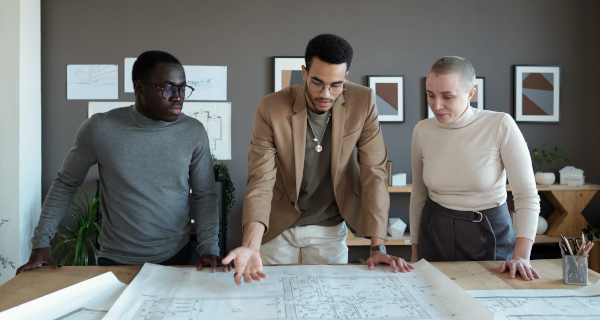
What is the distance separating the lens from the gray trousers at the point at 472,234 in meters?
1.48

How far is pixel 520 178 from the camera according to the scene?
1374mm

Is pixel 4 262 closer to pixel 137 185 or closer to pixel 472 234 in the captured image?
pixel 137 185

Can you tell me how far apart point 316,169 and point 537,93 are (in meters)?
2.89

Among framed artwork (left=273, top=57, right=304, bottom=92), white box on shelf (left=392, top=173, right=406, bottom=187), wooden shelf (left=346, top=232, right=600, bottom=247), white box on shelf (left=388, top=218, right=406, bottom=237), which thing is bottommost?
wooden shelf (left=346, top=232, right=600, bottom=247)

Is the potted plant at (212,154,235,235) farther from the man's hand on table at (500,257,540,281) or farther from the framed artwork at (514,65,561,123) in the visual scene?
the framed artwork at (514,65,561,123)

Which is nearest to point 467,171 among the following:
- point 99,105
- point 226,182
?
point 226,182

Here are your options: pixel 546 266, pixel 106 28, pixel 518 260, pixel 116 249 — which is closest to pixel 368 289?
pixel 518 260

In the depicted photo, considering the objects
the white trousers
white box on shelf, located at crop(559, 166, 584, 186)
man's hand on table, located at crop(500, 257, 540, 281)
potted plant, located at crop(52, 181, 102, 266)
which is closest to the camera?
man's hand on table, located at crop(500, 257, 540, 281)

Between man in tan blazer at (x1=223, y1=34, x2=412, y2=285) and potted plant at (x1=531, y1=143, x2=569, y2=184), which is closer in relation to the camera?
man in tan blazer at (x1=223, y1=34, x2=412, y2=285)

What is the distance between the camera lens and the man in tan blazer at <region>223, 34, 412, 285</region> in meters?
1.38

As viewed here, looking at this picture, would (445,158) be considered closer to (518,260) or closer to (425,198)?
(425,198)

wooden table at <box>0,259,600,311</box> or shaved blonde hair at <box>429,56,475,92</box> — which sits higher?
shaved blonde hair at <box>429,56,475,92</box>

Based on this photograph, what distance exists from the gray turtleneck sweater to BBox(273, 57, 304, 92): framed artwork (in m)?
2.07

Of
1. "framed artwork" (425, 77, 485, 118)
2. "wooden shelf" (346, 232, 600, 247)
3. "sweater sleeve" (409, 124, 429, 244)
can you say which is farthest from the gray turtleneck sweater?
"framed artwork" (425, 77, 485, 118)
